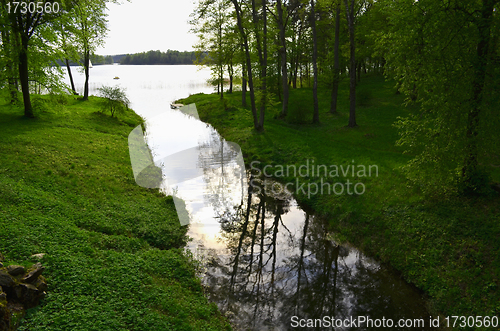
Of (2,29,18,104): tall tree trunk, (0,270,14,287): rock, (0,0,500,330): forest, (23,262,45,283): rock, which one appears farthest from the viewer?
(2,29,18,104): tall tree trunk

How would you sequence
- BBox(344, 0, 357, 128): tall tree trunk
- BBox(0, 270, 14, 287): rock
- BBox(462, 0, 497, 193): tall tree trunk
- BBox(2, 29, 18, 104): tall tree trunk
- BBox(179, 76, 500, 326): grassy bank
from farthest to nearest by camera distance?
BBox(344, 0, 357, 128): tall tree trunk, BBox(2, 29, 18, 104): tall tree trunk, BBox(462, 0, 497, 193): tall tree trunk, BBox(179, 76, 500, 326): grassy bank, BBox(0, 270, 14, 287): rock

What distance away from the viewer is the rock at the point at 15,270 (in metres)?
6.61

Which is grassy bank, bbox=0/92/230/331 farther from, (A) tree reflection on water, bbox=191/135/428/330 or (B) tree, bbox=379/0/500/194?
(B) tree, bbox=379/0/500/194

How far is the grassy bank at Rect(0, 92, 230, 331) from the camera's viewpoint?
6875 mm

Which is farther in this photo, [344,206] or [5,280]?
[344,206]

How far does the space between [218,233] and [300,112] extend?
16847 mm

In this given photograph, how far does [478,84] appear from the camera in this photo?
10148 millimetres

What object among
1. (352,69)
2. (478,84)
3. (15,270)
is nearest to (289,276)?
(15,270)

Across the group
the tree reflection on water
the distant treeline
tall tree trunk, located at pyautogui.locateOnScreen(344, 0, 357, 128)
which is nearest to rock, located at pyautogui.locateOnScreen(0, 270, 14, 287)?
the tree reflection on water

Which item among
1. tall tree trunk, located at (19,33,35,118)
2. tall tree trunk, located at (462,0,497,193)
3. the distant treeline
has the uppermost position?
the distant treeline

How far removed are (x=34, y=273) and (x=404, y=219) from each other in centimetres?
1120

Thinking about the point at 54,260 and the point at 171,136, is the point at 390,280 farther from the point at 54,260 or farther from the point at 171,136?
the point at 171,136

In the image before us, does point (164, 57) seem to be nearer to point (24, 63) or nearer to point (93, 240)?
point (24, 63)

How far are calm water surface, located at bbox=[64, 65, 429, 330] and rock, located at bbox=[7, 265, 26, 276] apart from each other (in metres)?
4.69
